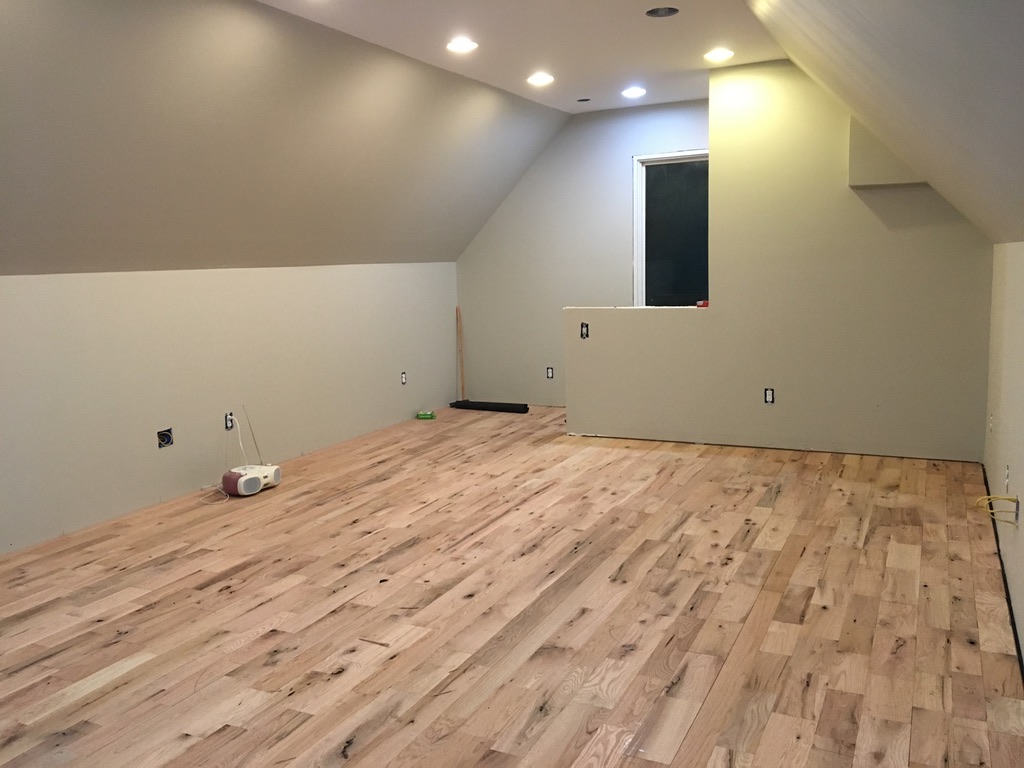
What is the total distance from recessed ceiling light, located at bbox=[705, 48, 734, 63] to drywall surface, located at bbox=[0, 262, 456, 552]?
2.87 m

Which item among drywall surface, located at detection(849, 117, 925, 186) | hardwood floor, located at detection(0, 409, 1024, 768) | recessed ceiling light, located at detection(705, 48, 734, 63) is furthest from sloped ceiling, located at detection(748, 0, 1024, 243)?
hardwood floor, located at detection(0, 409, 1024, 768)

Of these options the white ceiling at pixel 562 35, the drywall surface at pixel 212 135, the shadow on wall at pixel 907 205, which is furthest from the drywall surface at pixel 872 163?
the drywall surface at pixel 212 135

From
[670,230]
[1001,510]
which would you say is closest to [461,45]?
[670,230]

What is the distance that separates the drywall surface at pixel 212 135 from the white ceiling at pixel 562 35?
7.7 inches

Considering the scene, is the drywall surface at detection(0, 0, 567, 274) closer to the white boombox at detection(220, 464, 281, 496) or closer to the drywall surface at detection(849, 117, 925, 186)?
the white boombox at detection(220, 464, 281, 496)

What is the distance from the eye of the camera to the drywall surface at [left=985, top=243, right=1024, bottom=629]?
3170 mm

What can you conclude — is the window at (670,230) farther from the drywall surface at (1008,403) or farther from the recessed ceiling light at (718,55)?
the drywall surface at (1008,403)

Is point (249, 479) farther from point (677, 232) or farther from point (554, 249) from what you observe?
point (677, 232)

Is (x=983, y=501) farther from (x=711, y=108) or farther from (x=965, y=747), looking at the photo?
(x=711, y=108)

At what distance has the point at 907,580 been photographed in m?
3.44

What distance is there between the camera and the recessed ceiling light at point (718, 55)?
506 cm

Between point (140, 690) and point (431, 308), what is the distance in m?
5.00

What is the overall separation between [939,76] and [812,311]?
12.4 feet

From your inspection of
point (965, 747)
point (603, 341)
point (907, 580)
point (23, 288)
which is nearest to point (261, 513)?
point (23, 288)
